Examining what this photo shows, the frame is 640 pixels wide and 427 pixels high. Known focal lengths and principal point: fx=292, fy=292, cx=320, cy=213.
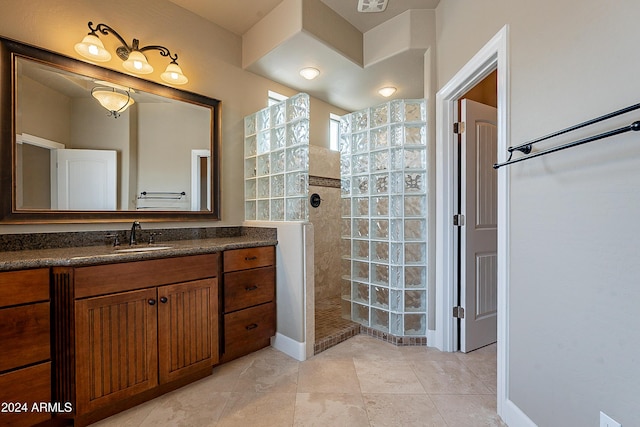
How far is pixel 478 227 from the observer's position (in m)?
2.41

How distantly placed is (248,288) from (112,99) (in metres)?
1.66

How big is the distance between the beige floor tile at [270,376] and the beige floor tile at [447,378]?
0.86 m

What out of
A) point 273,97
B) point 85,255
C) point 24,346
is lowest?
point 24,346

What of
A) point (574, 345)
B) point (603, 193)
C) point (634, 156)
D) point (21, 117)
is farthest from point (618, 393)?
A: point (21, 117)

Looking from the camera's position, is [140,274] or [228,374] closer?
[140,274]

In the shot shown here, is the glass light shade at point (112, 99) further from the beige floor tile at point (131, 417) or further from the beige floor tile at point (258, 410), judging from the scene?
the beige floor tile at point (258, 410)

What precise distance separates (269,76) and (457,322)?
2845 millimetres

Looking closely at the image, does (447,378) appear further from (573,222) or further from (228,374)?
(228,374)

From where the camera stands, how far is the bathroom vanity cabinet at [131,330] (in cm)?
142

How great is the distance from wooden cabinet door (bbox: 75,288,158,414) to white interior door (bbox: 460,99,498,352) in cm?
224

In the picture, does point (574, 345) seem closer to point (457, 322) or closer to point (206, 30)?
point (457, 322)

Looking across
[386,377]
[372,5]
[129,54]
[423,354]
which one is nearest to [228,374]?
[386,377]

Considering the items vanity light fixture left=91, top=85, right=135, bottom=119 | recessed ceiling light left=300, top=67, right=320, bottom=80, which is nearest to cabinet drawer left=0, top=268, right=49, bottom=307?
vanity light fixture left=91, top=85, right=135, bottom=119

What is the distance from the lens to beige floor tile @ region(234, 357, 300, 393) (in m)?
1.84
